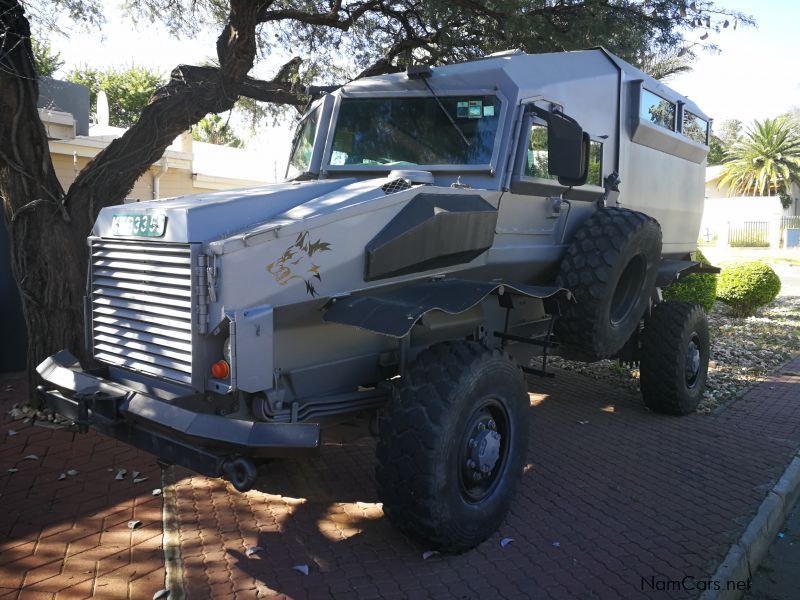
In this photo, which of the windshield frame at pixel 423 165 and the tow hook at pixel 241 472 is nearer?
the tow hook at pixel 241 472

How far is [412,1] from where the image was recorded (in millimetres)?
9086

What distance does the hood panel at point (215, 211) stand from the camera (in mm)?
3127

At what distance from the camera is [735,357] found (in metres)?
8.87

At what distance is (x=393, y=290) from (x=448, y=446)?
91cm

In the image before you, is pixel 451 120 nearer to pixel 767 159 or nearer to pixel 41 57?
pixel 41 57

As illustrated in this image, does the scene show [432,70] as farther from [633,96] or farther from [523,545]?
[523,545]

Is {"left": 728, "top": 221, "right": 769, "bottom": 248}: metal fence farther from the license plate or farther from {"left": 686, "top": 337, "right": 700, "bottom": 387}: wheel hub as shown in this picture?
the license plate

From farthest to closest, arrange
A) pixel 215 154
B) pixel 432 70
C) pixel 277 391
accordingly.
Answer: pixel 215 154
pixel 432 70
pixel 277 391

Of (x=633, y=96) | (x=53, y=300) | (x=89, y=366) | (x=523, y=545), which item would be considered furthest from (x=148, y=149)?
(x=523, y=545)

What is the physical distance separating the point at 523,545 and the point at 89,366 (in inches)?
108

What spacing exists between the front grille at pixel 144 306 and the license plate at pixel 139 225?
60 millimetres

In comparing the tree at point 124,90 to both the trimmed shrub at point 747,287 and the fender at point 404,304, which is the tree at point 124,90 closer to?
the trimmed shrub at point 747,287

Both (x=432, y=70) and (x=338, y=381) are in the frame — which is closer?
(x=338, y=381)

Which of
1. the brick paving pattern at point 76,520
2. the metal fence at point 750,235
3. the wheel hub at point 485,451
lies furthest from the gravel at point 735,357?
the metal fence at point 750,235
